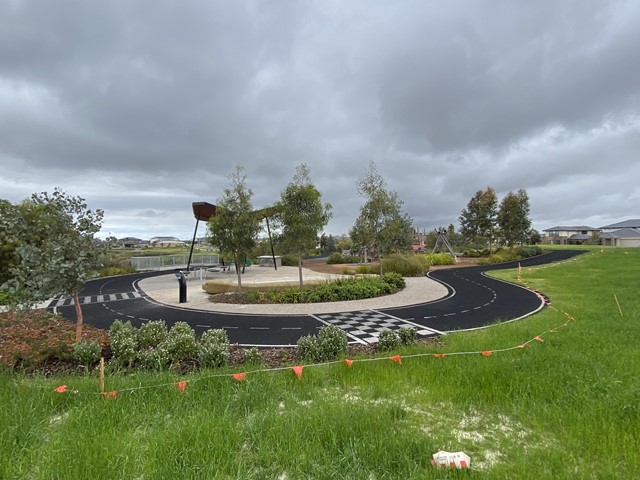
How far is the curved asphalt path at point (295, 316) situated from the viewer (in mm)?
9453

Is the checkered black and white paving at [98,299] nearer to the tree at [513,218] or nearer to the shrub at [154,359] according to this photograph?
the shrub at [154,359]

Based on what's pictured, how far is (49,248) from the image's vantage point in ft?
21.6

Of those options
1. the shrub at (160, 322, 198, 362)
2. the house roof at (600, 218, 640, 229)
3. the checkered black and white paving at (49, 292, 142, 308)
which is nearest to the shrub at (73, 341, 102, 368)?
the shrub at (160, 322, 198, 362)

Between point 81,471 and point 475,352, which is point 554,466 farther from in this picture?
point 81,471

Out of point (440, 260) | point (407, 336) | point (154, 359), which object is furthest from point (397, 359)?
point (440, 260)

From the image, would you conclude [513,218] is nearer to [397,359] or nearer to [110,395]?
[397,359]

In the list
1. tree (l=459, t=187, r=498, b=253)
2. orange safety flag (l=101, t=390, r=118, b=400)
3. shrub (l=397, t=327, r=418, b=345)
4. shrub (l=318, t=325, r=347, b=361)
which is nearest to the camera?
orange safety flag (l=101, t=390, r=118, b=400)

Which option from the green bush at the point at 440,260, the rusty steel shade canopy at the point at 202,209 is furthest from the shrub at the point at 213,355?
the green bush at the point at 440,260

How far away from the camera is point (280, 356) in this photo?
6.73m

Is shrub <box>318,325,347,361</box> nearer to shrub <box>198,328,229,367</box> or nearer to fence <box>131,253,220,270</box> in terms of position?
shrub <box>198,328,229,367</box>

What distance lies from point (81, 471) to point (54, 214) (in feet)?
20.0

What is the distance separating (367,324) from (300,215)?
6.81 m

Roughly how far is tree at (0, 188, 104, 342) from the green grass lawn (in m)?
1.87

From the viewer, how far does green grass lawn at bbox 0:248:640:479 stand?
2896mm
